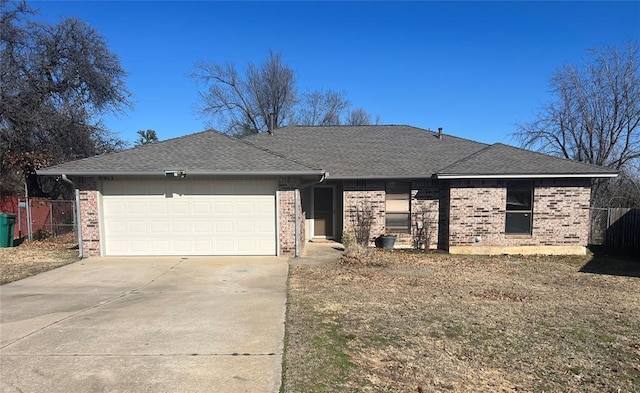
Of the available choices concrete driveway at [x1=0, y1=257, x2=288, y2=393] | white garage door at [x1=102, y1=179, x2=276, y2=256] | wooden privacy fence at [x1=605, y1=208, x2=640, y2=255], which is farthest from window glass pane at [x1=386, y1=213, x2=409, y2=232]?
wooden privacy fence at [x1=605, y1=208, x2=640, y2=255]

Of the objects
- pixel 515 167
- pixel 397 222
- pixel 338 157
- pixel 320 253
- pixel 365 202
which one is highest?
pixel 338 157

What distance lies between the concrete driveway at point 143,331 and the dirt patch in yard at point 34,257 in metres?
0.81

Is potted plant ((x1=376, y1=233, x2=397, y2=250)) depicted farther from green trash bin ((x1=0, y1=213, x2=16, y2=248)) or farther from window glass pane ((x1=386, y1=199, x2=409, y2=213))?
green trash bin ((x1=0, y1=213, x2=16, y2=248))

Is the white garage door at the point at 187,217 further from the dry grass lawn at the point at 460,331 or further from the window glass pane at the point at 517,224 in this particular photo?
the window glass pane at the point at 517,224

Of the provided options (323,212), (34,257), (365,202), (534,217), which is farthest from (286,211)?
(534,217)

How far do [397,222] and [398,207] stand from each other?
1.76ft

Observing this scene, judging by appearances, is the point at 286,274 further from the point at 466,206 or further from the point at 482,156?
the point at 482,156

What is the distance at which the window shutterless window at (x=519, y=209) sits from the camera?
1281 centimetres

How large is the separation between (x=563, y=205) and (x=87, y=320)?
1356cm

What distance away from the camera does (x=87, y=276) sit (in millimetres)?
8883

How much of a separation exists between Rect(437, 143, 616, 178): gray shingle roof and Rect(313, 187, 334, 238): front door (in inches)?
171

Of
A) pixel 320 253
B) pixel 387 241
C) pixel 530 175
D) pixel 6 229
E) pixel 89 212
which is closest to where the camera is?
pixel 89 212

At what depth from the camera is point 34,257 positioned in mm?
11352

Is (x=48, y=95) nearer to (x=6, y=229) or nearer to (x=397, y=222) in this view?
(x=6, y=229)
